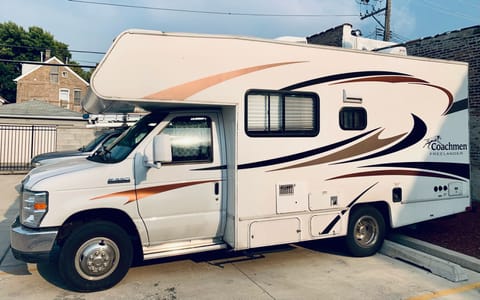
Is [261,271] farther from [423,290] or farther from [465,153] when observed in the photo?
[465,153]

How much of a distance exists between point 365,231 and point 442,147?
212 centimetres

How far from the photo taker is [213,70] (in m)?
5.06

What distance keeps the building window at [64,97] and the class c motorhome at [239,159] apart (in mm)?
38075

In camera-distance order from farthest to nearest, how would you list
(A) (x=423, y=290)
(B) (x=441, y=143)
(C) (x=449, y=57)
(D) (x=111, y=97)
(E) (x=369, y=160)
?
(C) (x=449, y=57), (B) (x=441, y=143), (E) (x=369, y=160), (A) (x=423, y=290), (D) (x=111, y=97)

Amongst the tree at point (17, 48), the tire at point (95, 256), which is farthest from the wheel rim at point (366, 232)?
the tree at point (17, 48)

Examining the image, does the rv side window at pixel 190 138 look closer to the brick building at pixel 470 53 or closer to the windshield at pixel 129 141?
the windshield at pixel 129 141

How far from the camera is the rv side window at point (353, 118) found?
5.94 meters

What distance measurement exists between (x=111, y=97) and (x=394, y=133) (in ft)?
14.7

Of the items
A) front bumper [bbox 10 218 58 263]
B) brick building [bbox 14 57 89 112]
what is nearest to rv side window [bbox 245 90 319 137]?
front bumper [bbox 10 218 58 263]

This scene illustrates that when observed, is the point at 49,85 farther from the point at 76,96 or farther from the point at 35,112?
the point at 35,112

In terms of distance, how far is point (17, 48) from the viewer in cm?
4831

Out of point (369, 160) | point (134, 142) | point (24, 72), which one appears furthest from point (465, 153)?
point (24, 72)

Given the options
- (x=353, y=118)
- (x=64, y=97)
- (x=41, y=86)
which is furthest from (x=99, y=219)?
(x=41, y=86)

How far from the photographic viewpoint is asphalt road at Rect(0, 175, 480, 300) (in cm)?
468
